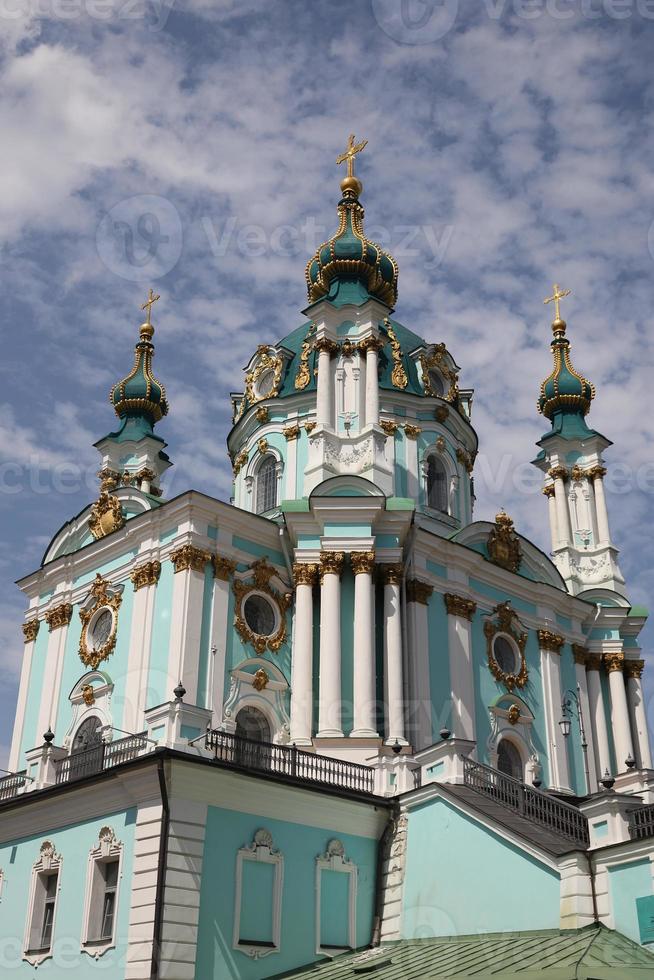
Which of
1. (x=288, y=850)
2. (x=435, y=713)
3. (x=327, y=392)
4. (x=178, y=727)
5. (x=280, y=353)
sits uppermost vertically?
(x=280, y=353)

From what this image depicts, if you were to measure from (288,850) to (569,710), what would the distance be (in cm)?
1266

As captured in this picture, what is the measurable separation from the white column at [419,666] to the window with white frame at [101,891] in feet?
24.6

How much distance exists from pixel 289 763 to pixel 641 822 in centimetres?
584

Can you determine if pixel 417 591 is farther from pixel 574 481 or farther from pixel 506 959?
pixel 506 959

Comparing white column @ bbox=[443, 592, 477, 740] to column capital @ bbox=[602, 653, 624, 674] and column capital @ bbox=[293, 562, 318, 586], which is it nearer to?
column capital @ bbox=[293, 562, 318, 586]

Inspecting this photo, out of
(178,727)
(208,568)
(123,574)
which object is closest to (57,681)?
(123,574)

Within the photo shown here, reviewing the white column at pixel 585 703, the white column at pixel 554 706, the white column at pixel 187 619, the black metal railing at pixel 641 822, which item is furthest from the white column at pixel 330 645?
the white column at pixel 585 703

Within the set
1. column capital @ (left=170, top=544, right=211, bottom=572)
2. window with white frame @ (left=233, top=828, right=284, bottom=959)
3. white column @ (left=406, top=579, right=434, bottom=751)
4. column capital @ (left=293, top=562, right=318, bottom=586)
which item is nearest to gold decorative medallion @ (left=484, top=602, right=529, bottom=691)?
white column @ (left=406, top=579, right=434, bottom=751)

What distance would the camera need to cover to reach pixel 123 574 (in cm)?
2428

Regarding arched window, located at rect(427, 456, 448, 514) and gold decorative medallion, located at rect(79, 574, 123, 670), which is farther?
arched window, located at rect(427, 456, 448, 514)

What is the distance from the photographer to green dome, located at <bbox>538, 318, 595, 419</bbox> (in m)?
33.1

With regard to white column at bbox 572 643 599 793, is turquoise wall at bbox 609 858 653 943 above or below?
below

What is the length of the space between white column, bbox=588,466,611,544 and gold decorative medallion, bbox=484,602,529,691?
5.60 meters

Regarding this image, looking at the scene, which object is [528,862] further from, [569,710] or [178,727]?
[569,710]
